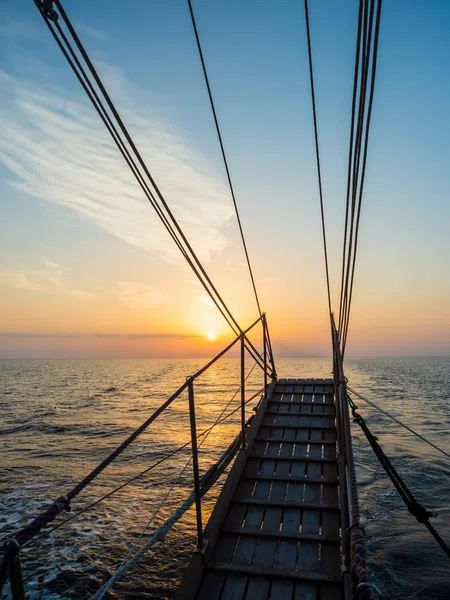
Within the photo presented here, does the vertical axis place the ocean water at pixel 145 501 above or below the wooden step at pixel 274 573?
below

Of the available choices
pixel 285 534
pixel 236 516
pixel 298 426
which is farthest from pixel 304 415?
pixel 285 534

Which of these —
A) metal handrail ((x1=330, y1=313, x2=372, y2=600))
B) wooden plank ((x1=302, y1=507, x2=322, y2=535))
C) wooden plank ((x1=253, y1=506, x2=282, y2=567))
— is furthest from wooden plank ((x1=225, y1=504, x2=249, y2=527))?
metal handrail ((x1=330, y1=313, x2=372, y2=600))

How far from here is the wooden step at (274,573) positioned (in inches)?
139

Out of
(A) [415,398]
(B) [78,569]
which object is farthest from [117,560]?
(A) [415,398]

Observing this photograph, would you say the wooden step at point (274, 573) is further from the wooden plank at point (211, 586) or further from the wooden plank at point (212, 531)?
the wooden plank at point (212, 531)

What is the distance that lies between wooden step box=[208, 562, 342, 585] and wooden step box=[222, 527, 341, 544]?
464 mm

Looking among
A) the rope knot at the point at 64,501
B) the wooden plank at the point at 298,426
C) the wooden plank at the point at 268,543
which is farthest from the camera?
the wooden plank at the point at 298,426

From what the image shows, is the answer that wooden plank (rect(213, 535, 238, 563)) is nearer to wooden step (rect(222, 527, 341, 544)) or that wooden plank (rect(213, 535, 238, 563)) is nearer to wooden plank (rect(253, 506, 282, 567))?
wooden step (rect(222, 527, 341, 544))

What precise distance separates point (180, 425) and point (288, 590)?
16.8 m

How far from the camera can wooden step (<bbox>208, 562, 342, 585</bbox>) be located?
139 inches

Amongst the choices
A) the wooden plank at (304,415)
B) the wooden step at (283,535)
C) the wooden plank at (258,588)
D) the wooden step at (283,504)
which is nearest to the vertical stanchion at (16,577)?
the wooden plank at (258,588)

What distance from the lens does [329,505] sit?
4660 mm

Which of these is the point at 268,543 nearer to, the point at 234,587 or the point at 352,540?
the point at 234,587

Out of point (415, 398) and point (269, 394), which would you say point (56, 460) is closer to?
point (269, 394)
